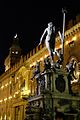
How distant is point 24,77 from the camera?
1907 inches

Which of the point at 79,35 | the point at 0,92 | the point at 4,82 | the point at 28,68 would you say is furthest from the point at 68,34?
the point at 0,92

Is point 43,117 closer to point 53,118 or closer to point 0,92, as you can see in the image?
A: point 53,118

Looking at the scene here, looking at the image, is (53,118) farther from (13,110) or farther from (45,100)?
(13,110)

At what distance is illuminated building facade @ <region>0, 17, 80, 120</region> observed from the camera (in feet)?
115

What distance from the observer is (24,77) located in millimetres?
48438

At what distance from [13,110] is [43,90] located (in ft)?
120

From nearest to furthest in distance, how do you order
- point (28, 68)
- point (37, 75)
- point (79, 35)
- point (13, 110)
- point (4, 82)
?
point (37, 75), point (79, 35), point (28, 68), point (13, 110), point (4, 82)

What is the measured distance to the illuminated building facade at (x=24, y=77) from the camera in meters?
35.1

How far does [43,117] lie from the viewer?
15289 mm

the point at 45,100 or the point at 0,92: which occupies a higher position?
the point at 0,92

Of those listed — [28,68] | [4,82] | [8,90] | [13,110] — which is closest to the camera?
[28,68]

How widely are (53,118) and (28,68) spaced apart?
32.1 meters

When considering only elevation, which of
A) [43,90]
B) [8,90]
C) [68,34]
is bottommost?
[43,90]

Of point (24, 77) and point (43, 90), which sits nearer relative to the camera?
point (43, 90)
